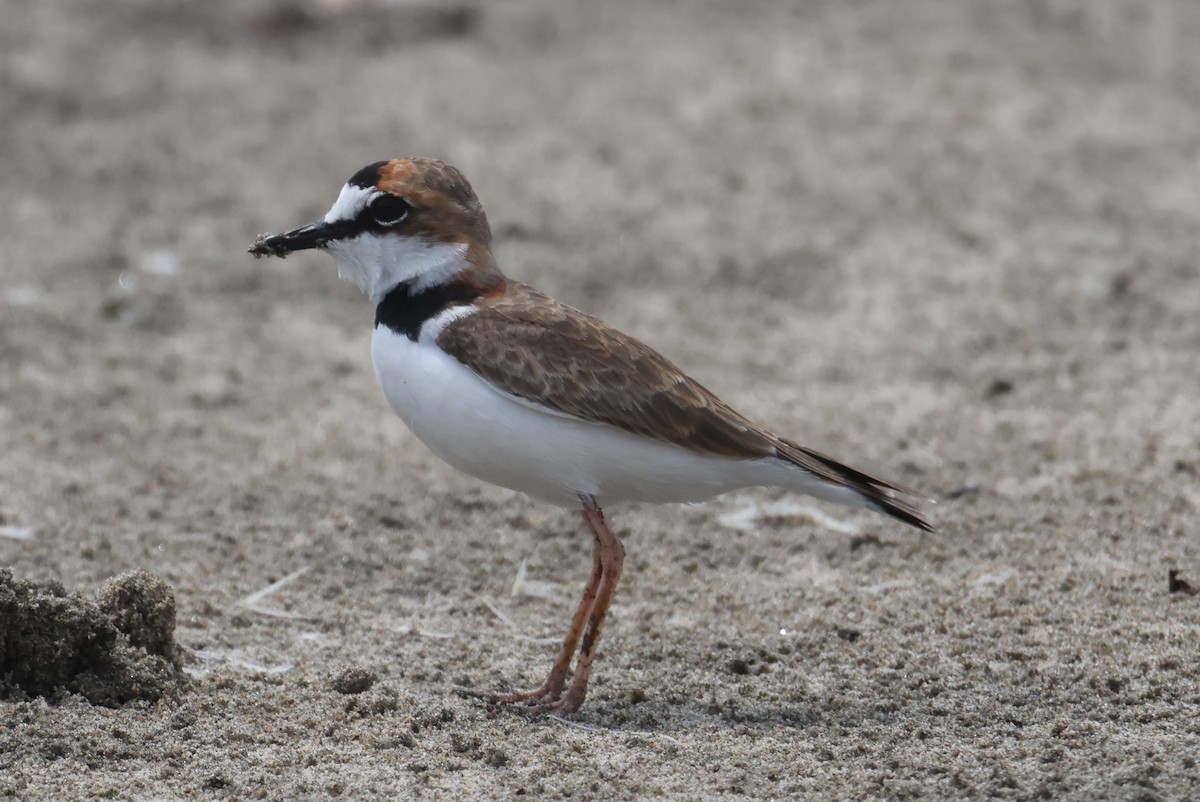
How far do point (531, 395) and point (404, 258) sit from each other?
615 millimetres

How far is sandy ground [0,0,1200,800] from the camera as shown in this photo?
398cm

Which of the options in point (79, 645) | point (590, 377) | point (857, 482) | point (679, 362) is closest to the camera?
point (79, 645)

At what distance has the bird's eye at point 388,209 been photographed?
4.38 m

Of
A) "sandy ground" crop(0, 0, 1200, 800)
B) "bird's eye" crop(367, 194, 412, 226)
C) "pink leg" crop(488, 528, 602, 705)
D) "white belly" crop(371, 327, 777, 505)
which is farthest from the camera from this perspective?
"bird's eye" crop(367, 194, 412, 226)

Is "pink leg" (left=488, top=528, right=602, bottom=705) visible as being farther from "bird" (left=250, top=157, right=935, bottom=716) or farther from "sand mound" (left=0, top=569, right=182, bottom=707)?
"sand mound" (left=0, top=569, right=182, bottom=707)

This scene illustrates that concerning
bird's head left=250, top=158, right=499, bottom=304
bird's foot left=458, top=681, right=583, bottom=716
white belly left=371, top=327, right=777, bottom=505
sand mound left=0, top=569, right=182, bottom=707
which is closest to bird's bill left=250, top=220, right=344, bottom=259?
bird's head left=250, top=158, right=499, bottom=304

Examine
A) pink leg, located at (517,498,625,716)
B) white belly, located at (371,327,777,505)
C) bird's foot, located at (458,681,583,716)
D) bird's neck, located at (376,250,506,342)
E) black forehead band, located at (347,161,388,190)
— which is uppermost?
black forehead band, located at (347,161,388,190)

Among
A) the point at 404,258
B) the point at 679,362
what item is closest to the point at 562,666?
the point at 404,258

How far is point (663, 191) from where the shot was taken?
330 inches

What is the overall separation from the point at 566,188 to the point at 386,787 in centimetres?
516

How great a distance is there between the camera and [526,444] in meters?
4.12

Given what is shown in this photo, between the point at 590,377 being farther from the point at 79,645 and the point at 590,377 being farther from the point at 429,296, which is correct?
the point at 79,645

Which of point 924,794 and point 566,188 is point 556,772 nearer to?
point 924,794

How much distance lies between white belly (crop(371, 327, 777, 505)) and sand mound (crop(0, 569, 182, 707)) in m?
0.90
